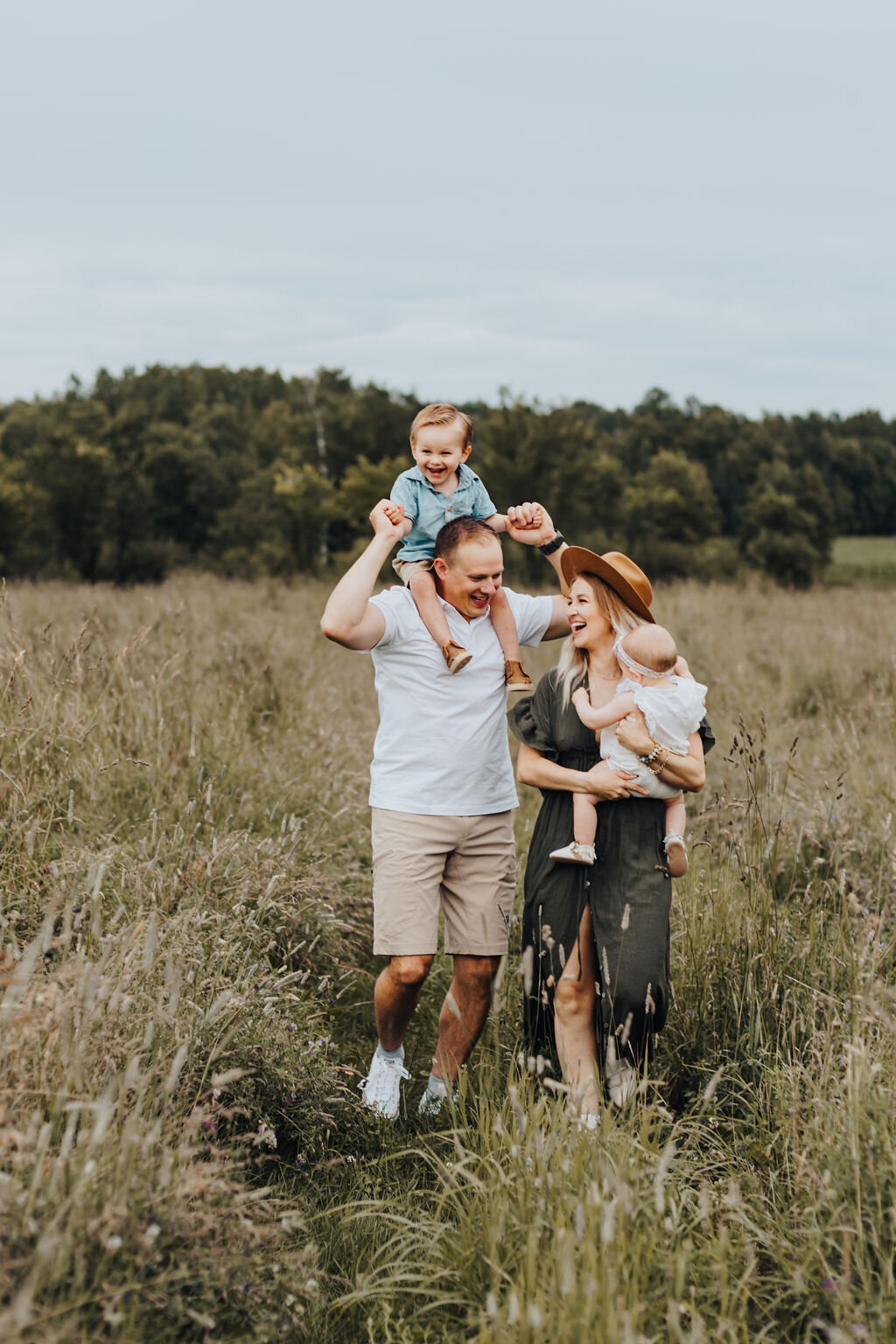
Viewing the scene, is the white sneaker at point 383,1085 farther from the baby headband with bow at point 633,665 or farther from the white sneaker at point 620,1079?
the baby headband with bow at point 633,665

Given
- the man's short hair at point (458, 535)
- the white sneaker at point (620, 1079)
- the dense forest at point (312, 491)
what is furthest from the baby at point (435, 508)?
the dense forest at point (312, 491)

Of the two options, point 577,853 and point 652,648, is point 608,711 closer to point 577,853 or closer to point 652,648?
point 652,648

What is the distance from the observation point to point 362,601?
10.6 ft

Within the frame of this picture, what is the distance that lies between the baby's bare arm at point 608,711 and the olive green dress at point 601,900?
15 cm

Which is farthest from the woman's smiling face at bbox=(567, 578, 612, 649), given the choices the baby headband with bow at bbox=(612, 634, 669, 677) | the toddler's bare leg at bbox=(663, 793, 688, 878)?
the toddler's bare leg at bbox=(663, 793, 688, 878)

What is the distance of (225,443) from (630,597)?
5331cm

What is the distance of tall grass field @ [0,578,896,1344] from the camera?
1.97 metres

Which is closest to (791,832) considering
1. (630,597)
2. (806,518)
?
(630,597)

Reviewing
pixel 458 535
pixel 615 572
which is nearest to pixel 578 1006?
pixel 615 572

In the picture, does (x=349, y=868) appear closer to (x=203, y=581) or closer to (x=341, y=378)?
(x=203, y=581)

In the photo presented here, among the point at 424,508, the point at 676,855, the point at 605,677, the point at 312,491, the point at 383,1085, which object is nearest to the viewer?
the point at 676,855

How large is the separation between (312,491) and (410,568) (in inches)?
1210

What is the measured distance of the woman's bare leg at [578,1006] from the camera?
317 cm

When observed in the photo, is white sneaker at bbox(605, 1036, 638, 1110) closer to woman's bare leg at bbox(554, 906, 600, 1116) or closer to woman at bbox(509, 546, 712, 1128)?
woman at bbox(509, 546, 712, 1128)
